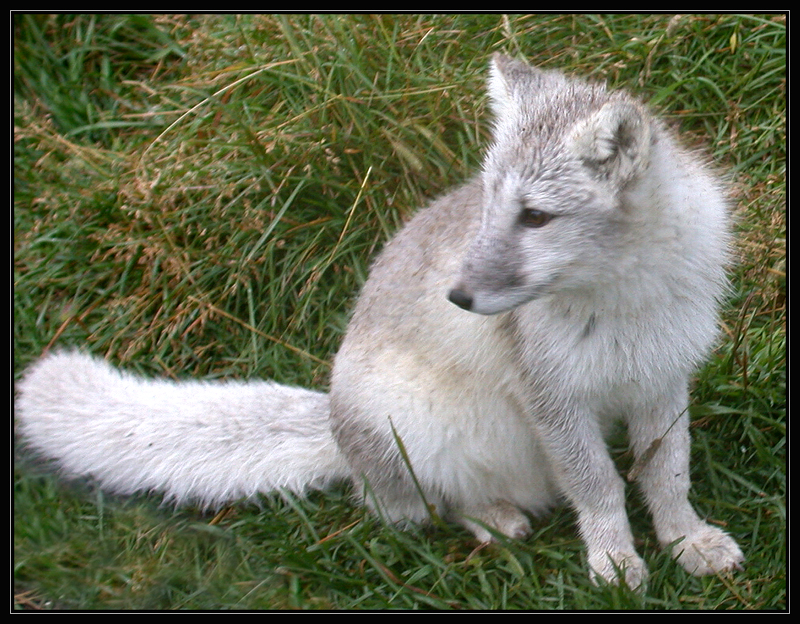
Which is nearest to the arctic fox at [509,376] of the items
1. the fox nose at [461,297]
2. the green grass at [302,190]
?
the fox nose at [461,297]

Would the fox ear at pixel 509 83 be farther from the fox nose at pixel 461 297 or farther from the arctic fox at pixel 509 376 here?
the fox nose at pixel 461 297

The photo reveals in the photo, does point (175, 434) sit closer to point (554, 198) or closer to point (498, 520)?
point (498, 520)

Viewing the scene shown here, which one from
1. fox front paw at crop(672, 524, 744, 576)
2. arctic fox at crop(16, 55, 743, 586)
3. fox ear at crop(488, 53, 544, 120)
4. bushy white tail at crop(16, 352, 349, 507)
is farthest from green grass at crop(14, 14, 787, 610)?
fox ear at crop(488, 53, 544, 120)

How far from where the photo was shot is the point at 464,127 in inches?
185

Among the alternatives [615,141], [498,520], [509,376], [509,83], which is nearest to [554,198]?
[615,141]

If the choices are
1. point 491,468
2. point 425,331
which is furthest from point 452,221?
point 491,468

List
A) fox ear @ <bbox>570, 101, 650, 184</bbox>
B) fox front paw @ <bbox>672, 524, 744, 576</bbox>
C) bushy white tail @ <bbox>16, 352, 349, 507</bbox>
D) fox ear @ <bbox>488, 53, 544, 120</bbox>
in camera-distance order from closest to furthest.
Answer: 1. fox ear @ <bbox>570, 101, 650, 184</bbox>
2. fox ear @ <bbox>488, 53, 544, 120</bbox>
3. fox front paw @ <bbox>672, 524, 744, 576</bbox>
4. bushy white tail @ <bbox>16, 352, 349, 507</bbox>

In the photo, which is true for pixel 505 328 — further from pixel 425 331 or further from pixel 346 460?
pixel 346 460

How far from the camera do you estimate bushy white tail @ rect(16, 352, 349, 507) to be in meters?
3.95

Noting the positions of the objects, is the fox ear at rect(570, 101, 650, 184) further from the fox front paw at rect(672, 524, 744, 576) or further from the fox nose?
the fox front paw at rect(672, 524, 744, 576)

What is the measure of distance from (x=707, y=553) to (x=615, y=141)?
1.70 meters

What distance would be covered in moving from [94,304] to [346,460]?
1.95 metres

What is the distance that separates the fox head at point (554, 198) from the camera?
2799 millimetres

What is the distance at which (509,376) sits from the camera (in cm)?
340
